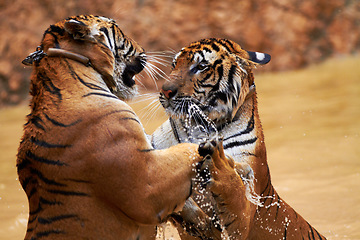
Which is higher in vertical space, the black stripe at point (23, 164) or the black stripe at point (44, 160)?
the black stripe at point (44, 160)

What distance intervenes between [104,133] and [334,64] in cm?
814

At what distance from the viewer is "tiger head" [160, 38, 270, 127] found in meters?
2.60

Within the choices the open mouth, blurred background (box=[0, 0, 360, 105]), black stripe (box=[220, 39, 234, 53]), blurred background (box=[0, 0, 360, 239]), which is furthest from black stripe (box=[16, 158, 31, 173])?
blurred background (box=[0, 0, 360, 105])

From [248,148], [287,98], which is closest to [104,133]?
[248,148]

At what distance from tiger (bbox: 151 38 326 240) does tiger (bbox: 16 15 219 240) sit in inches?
16.2

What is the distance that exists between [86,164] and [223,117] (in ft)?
2.86

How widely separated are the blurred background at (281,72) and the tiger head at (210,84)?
2.11 meters

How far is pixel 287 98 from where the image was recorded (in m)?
7.69

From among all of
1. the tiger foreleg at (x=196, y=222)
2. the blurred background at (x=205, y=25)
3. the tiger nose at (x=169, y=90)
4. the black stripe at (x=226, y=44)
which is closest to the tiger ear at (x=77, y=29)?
the tiger nose at (x=169, y=90)

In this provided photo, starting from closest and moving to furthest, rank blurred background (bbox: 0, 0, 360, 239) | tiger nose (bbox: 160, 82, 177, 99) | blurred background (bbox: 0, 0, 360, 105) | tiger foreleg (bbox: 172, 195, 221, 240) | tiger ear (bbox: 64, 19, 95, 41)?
tiger ear (bbox: 64, 19, 95, 41)
tiger foreleg (bbox: 172, 195, 221, 240)
tiger nose (bbox: 160, 82, 177, 99)
blurred background (bbox: 0, 0, 360, 239)
blurred background (bbox: 0, 0, 360, 105)

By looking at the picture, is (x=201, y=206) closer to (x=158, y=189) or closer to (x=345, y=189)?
(x=158, y=189)

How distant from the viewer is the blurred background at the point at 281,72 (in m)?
5.00

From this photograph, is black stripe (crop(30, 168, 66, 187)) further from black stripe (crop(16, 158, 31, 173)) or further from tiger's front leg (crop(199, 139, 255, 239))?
tiger's front leg (crop(199, 139, 255, 239))

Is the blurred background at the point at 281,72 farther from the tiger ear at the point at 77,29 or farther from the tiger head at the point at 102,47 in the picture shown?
the tiger ear at the point at 77,29
